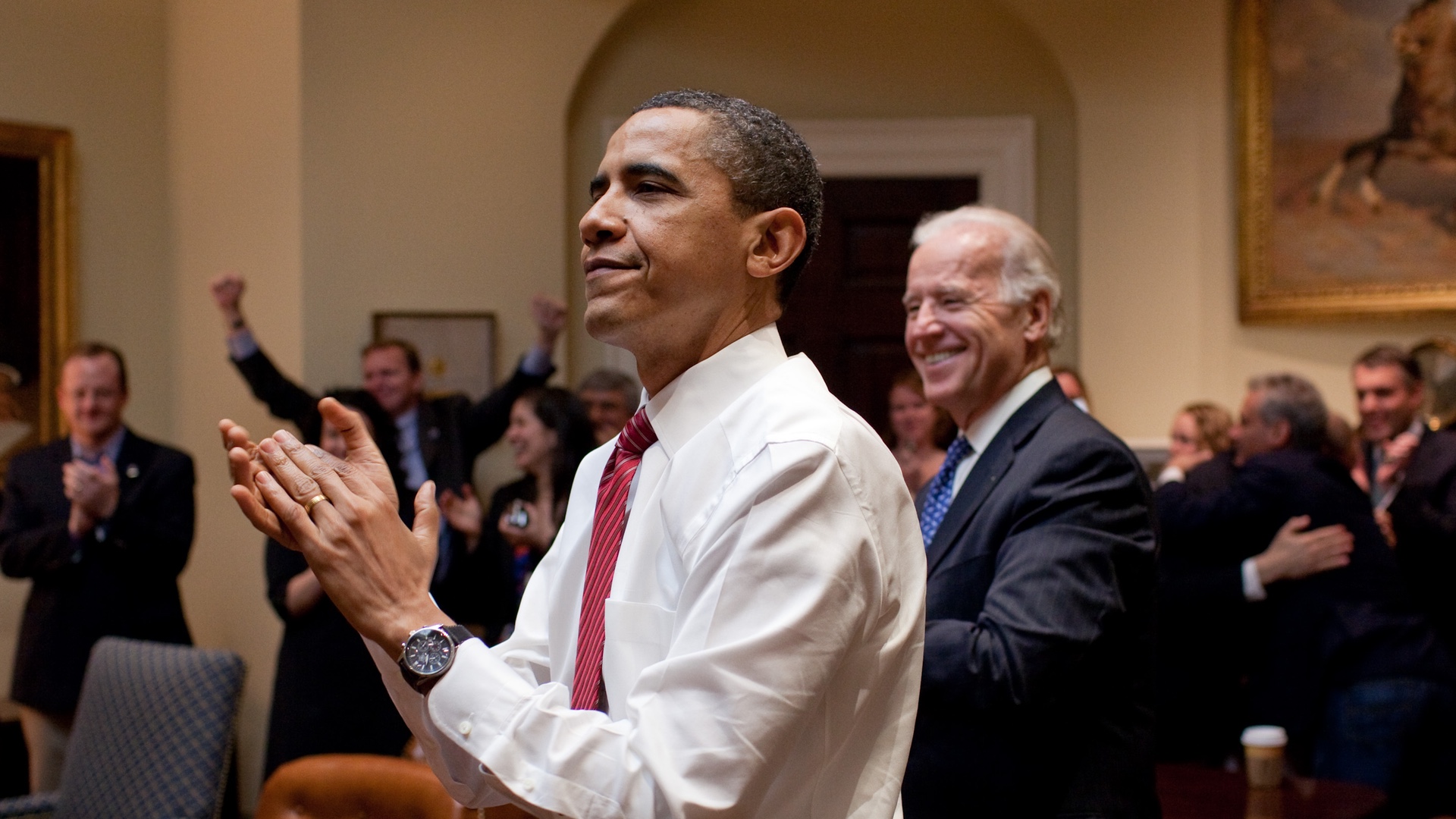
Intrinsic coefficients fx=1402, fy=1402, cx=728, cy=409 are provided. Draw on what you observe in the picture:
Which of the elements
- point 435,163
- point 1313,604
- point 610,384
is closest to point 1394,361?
point 1313,604

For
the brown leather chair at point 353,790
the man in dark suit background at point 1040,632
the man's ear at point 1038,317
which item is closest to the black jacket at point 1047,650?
the man in dark suit background at point 1040,632

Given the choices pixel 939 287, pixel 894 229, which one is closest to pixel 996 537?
pixel 939 287

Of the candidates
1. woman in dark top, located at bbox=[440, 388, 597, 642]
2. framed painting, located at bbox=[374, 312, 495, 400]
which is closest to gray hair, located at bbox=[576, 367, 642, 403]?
woman in dark top, located at bbox=[440, 388, 597, 642]

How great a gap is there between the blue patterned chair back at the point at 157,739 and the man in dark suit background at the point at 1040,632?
1.46 meters

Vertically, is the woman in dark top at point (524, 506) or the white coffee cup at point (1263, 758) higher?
the woman in dark top at point (524, 506)

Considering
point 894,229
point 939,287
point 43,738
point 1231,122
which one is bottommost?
point 43,738

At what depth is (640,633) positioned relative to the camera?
3.79 feet

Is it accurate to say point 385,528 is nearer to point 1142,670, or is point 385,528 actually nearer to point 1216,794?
point 1142,670

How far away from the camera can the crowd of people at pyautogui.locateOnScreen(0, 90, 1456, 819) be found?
1087 mm

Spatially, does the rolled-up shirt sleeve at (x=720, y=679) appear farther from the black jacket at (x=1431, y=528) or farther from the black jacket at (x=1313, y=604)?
the black jacket at (x=1431, y=528)

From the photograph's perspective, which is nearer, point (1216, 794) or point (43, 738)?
point (1216, 794)

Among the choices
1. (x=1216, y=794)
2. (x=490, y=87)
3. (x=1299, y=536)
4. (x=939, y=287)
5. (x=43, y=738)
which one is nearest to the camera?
(x=939, y=287)

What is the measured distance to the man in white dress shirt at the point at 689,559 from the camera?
106cm

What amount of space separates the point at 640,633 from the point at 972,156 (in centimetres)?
476
